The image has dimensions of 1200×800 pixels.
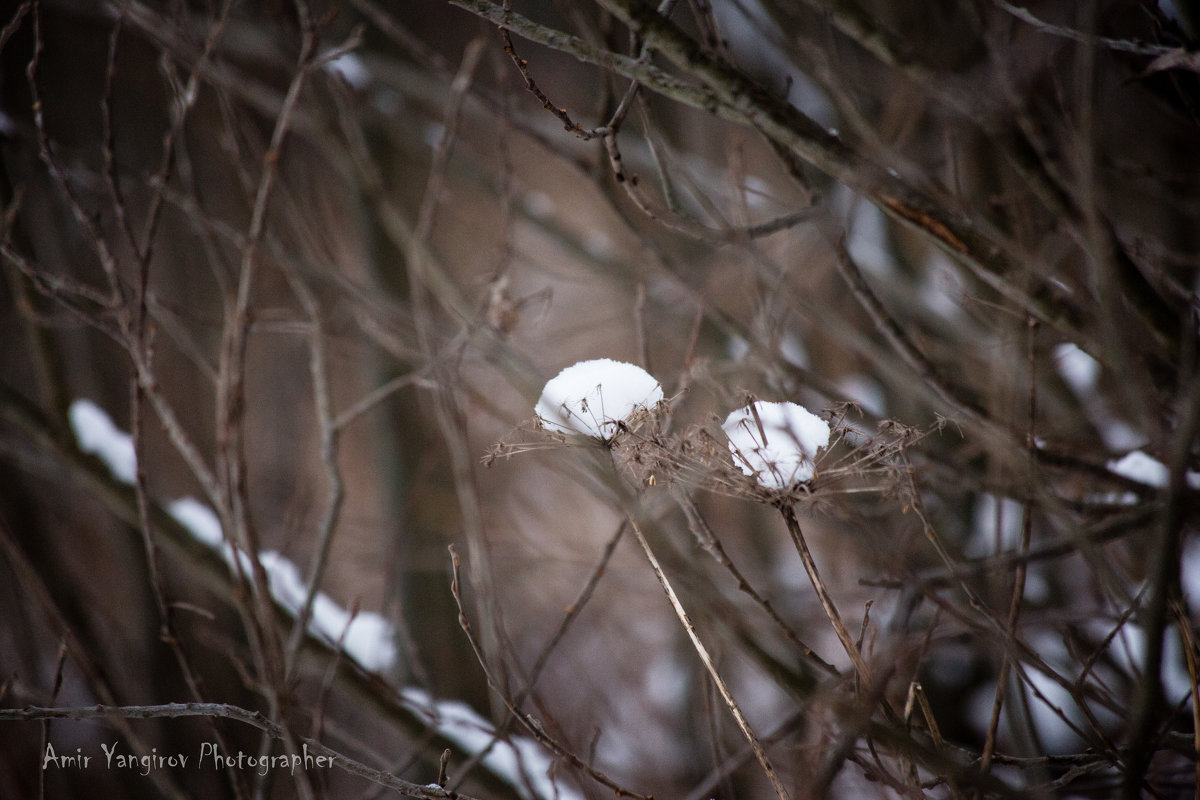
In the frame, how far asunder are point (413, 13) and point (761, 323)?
5334 millimetres

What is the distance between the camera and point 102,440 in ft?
6.34

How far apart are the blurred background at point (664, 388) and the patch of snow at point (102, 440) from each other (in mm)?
15

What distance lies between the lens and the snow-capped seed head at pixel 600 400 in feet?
3.18

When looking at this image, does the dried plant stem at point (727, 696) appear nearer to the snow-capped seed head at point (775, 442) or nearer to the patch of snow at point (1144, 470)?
the snow-capped seed head at point (775, 442)

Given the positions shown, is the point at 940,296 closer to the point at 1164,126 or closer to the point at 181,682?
the point at 1164,126

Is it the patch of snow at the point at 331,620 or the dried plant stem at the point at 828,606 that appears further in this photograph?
the patch of snow at the point at 331,620

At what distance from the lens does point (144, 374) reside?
1.13 meters

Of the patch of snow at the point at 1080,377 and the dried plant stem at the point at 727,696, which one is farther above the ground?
the patch of snow at the point at 1080,377

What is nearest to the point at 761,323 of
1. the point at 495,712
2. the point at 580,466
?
the point at 580,466

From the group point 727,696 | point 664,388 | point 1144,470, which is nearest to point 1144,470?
point 1144,470

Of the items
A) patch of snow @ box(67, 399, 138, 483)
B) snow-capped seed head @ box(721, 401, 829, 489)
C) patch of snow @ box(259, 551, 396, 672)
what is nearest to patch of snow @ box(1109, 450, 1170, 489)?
snow-capped seed head @ box(721, 401, 829, 489)

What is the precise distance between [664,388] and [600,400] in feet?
6.10

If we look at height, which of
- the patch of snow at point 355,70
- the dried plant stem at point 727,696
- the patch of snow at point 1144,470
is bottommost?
the dried plant stem at point 727,696

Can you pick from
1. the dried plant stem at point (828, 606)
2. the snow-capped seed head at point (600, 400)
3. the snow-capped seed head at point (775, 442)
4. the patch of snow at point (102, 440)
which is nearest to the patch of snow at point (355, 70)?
the patch of snow at point (102, 440)
